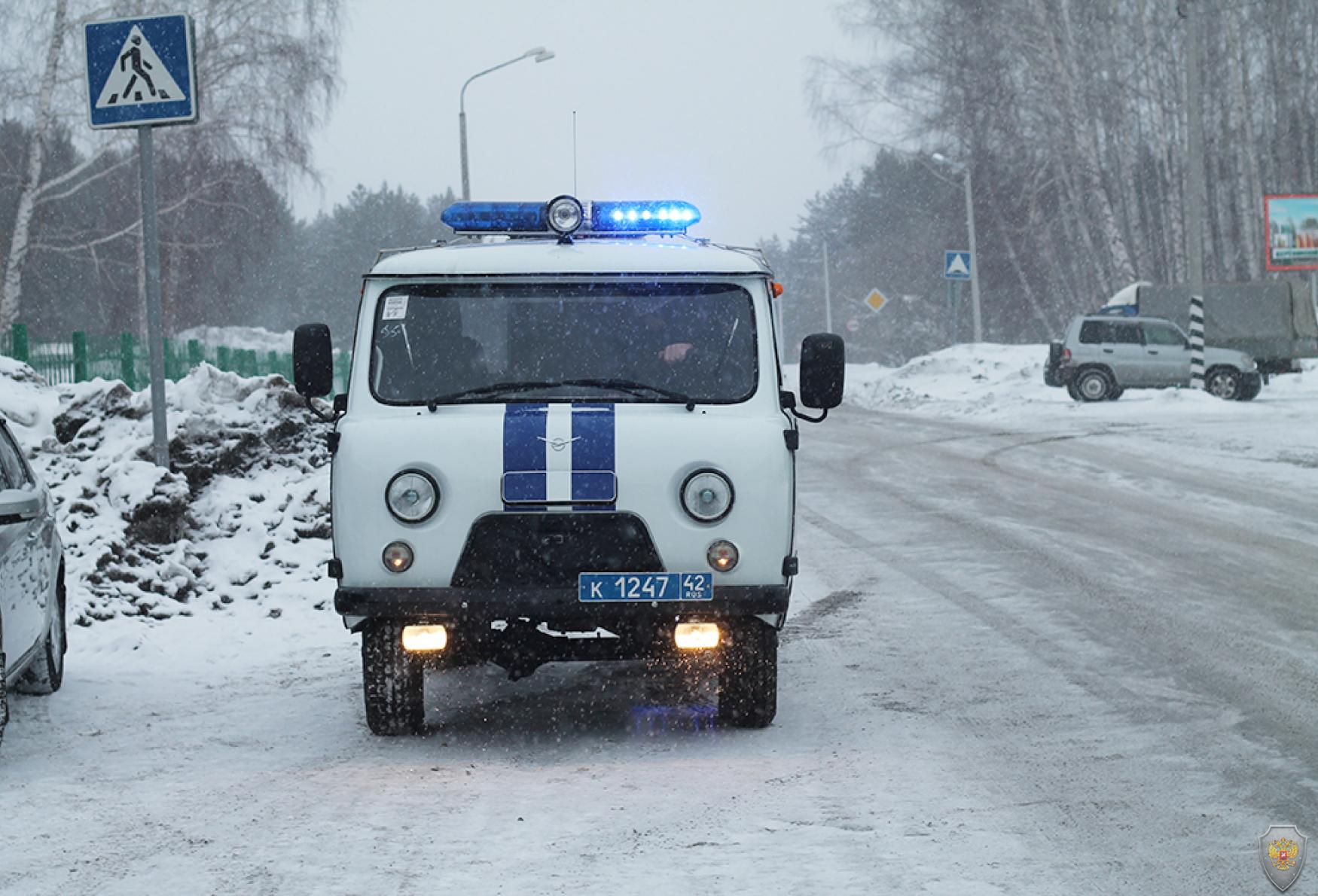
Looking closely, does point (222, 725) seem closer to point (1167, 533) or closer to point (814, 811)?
point (814, 811)

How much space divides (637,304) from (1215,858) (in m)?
3.36

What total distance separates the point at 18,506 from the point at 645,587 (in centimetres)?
277

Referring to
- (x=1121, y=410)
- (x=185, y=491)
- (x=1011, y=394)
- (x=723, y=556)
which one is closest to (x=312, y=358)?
(x=723, y=556)

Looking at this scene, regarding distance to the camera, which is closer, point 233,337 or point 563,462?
point 563,462

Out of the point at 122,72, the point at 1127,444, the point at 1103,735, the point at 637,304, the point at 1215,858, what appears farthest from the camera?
the point at 1127,444

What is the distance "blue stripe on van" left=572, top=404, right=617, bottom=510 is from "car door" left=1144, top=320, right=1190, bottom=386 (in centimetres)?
2704

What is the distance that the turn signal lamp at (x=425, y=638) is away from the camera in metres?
6.59

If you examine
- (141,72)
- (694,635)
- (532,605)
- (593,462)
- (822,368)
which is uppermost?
(141,72)

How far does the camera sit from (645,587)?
21.2ft

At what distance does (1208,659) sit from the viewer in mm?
8039

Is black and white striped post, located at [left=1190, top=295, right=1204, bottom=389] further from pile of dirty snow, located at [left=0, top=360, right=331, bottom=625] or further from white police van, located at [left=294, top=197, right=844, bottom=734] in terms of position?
white police van, located at [left=294, top=197, right=844, bottom=734]

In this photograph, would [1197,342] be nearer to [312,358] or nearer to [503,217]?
[503,217]

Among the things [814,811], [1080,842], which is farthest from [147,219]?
[1080,842]

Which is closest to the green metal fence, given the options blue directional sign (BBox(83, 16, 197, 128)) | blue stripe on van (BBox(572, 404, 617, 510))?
blue directional sign (BBox(83, 16, 197, 128))
